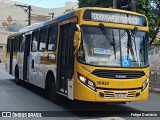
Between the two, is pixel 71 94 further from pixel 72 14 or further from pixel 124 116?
pixel 72 14

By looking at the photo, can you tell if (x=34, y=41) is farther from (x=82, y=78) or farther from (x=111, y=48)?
(x=82, y=78)

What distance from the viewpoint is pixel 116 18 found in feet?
33.0

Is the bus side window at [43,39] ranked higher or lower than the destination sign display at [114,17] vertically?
lower

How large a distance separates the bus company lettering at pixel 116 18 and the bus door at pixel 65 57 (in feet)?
2.37

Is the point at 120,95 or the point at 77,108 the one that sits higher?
the point at 120,95

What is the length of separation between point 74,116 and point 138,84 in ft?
6.67

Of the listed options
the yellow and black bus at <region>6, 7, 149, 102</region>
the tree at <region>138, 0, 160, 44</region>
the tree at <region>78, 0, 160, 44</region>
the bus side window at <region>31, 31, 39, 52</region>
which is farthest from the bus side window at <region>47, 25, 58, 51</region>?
the tree at <region>138, 0, 160, 44</region>

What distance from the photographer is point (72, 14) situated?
1030 centimetres

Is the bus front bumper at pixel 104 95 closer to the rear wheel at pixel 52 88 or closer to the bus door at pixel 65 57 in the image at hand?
the bus door at pixel 65 57

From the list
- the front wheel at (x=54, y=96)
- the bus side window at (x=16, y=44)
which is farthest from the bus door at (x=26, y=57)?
the front wheel at (x=54, y=96)

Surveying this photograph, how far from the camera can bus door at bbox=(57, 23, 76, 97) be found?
9.98m

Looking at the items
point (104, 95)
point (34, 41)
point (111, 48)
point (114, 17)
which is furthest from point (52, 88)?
point (34, 41)

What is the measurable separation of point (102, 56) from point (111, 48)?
385 millimetres

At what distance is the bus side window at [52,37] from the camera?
11734mm
